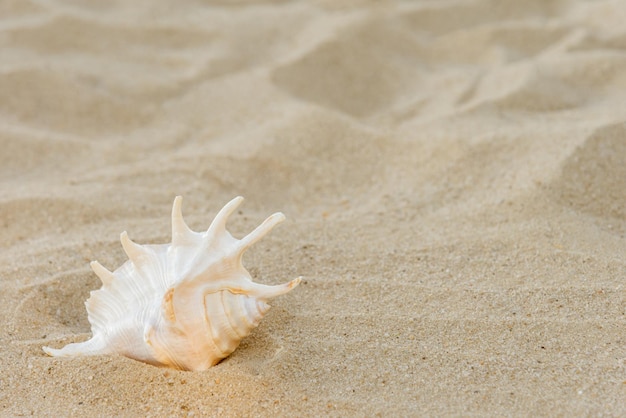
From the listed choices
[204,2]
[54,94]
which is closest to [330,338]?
[54,94]

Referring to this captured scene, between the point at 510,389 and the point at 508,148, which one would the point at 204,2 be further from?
the point at 510,389

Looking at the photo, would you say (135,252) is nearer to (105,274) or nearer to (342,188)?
(105,274)

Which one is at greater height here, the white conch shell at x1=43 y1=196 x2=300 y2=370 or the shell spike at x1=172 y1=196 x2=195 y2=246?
the shell spike at x1=172 y1=196 x2=195 y2=246

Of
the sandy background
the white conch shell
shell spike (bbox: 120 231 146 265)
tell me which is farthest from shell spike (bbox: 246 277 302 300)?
shell spike (bbox: 120 231 146 265)

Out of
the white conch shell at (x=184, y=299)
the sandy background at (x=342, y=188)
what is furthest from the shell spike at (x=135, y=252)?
the sandy background at (x=342, y=188)

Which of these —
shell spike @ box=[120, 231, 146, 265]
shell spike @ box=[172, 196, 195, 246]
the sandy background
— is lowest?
the sandy background

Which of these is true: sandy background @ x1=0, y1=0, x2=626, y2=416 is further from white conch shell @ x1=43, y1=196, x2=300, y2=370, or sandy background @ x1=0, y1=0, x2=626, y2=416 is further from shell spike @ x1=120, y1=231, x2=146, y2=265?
shell spike @ x1=120, y1=231, x2=146, y2=265

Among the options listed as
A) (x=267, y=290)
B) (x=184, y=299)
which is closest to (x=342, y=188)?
(x=267, y=290)
